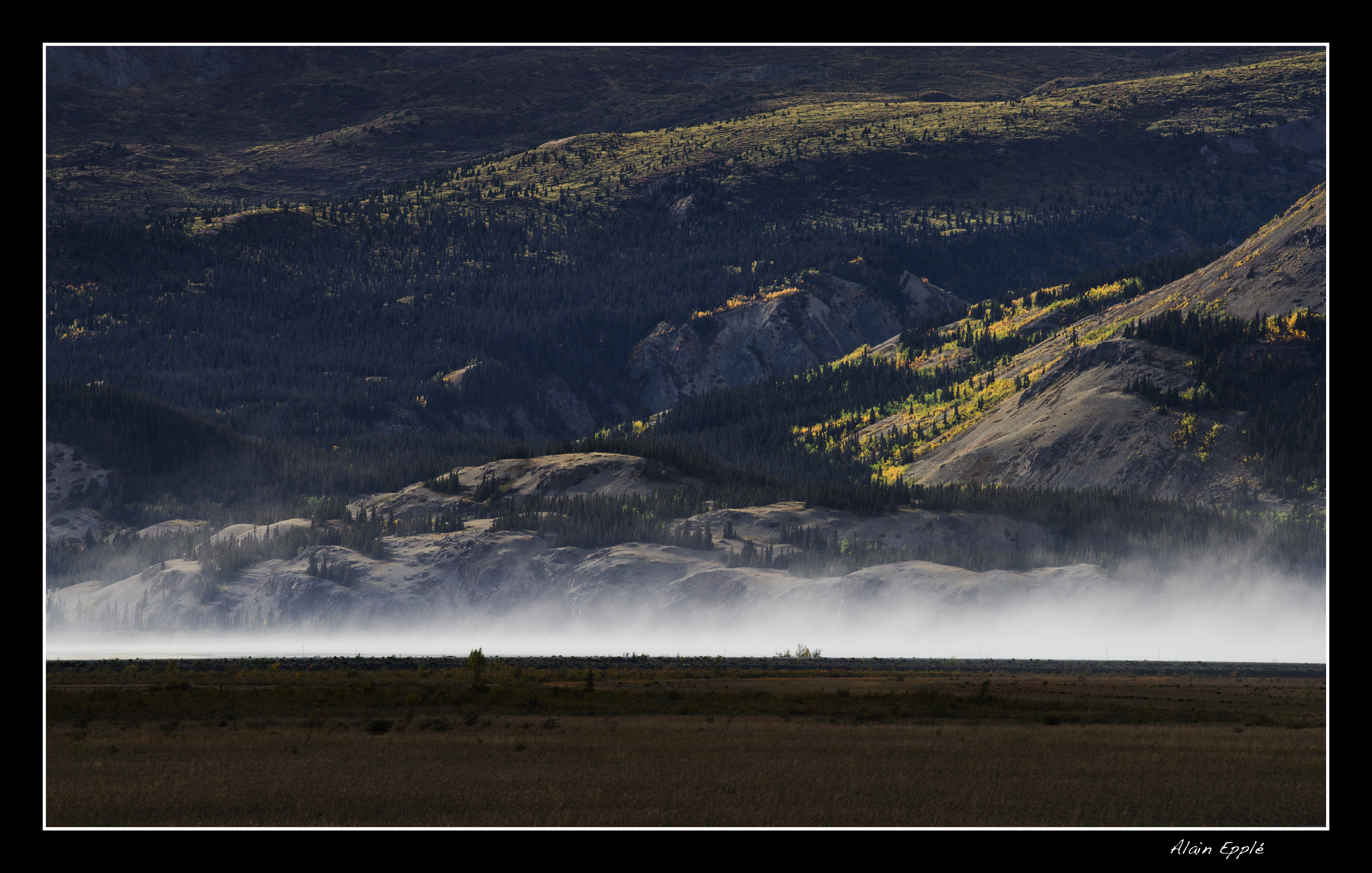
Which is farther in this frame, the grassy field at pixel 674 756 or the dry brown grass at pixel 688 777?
the grassy field at pixel 674 756

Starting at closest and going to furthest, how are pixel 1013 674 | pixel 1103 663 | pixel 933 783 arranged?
pixel 933 783
pixel 1013 674
pixel 1103 663

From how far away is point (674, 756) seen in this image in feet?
252

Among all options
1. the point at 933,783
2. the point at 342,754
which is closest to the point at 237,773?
the point at 342,754

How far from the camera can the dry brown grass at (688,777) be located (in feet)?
203

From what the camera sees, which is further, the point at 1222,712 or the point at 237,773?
the point at 1222,712

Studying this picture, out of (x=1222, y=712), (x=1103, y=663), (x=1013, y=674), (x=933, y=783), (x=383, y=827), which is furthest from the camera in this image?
(x=1103, y=663)

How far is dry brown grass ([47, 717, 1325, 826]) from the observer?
61.9 metres

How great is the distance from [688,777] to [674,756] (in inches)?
265

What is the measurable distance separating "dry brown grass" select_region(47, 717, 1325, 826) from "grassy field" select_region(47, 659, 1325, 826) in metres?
0.17

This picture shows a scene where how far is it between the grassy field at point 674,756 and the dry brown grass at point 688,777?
171 millimetres
